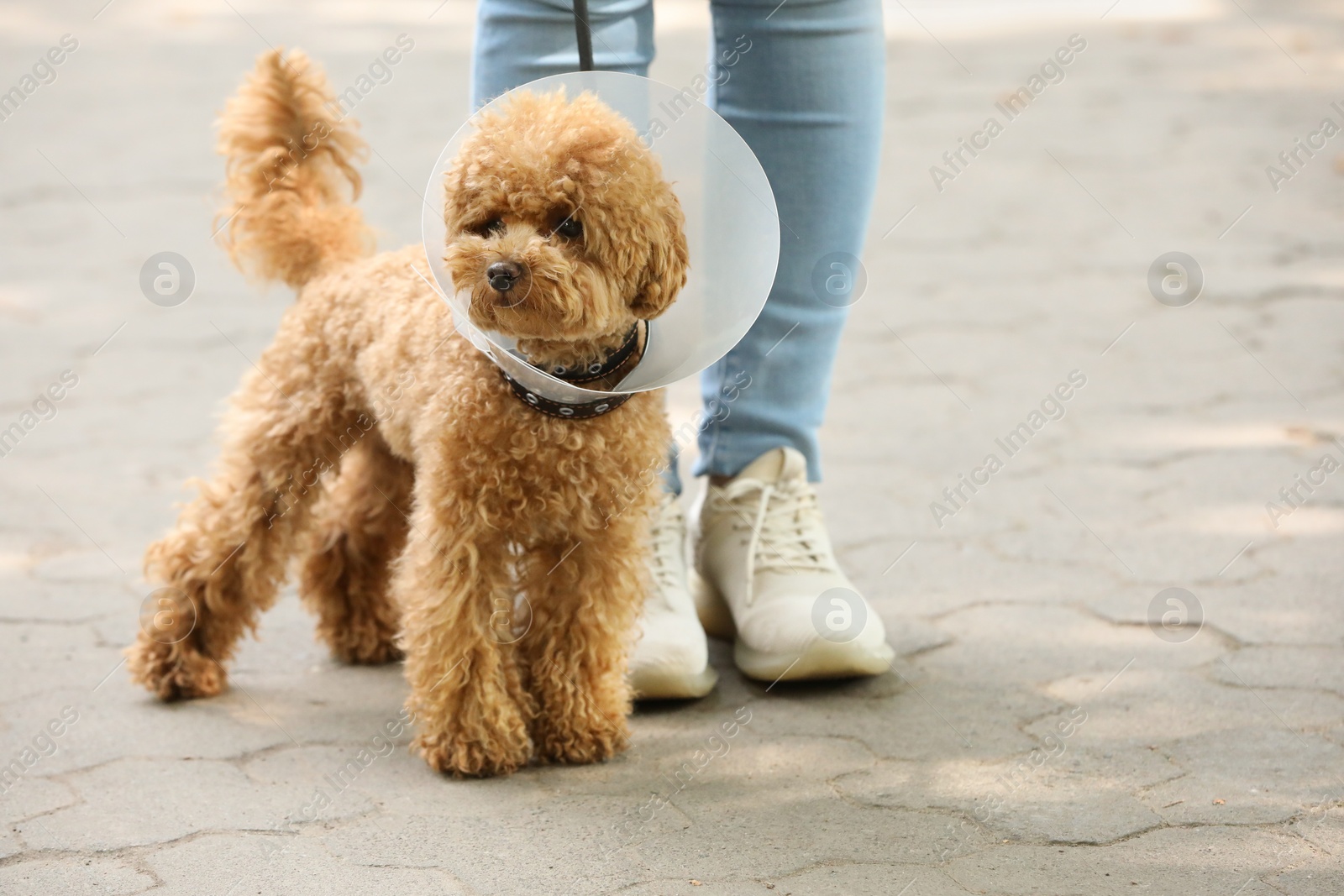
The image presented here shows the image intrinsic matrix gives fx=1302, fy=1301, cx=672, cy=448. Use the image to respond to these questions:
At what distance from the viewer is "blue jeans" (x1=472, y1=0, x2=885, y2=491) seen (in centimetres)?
227

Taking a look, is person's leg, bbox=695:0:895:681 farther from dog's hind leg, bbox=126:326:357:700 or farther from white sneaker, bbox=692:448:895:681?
dog's hind leg, bbox=126:326:357:700

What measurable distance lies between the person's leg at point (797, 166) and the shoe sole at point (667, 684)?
469 millimetres

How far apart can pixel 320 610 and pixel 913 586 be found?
4.08 feet

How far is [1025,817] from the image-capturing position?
6.39ft

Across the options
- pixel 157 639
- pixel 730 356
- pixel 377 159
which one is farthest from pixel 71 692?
pixel 377 159

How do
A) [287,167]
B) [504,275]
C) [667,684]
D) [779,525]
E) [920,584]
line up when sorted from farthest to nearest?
[920,584]
[779,525]
[287,167]
[667,684]
[504,275]

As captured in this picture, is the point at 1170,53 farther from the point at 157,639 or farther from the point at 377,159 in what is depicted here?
the point at 157,639

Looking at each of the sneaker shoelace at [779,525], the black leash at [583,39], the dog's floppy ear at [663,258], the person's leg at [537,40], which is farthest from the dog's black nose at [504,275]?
the sneaker shoelace at [779,525]

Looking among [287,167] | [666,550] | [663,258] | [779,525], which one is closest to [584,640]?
[666,550]

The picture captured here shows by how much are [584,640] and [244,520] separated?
71 cm

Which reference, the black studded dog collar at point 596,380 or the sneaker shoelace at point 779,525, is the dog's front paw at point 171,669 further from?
the sneaker shoelace at point 779,525

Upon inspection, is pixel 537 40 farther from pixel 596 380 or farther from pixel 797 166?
pixel 596 380

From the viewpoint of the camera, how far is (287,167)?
244cm

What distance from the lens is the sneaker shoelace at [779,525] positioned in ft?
8.28
